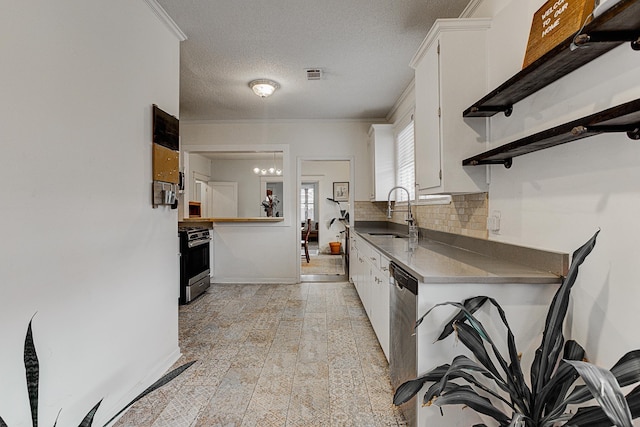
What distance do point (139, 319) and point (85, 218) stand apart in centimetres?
83

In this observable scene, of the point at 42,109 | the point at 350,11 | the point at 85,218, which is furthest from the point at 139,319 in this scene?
the point at 350,11

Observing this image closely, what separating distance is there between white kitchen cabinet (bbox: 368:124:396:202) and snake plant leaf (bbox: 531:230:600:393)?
3615 millimetres

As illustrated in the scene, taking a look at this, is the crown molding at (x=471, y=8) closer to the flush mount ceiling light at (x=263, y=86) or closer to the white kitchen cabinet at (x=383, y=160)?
the flush mount ceiling light at (x=263, y=86)

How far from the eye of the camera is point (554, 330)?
1137 mm

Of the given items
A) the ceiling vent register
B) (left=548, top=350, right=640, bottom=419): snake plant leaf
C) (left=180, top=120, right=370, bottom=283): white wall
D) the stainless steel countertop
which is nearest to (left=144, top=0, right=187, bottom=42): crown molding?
the ceiling vent register

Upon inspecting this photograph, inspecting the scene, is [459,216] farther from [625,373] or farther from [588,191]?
[625,373]

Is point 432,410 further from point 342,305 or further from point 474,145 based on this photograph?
point 342,305

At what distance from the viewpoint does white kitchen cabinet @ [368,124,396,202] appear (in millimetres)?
4691

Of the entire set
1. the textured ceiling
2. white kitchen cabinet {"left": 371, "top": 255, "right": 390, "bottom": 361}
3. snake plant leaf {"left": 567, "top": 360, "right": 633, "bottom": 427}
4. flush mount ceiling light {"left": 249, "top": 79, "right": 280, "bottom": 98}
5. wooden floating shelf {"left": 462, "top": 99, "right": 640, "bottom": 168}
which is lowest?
white kitchen cabinet {"left": 371, "top": 255, "right": 390, "bottom": 361}

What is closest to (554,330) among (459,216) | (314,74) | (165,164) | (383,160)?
(459,216)

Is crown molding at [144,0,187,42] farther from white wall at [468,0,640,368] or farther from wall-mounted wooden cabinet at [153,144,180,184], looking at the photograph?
white wall at [468,0,640,368]

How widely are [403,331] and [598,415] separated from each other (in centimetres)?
90

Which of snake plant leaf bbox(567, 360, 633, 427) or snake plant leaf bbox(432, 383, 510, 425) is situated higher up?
snake plant leaf bbox(567, 360, 633, 427)

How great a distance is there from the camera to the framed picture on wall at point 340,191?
8657 millimetres
